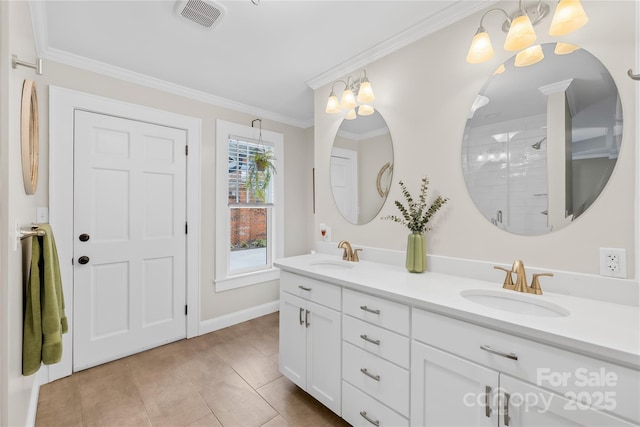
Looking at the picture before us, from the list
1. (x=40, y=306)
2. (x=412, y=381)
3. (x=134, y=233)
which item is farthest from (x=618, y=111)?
(x=134, y=233)

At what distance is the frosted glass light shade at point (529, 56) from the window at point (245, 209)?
2.48 m

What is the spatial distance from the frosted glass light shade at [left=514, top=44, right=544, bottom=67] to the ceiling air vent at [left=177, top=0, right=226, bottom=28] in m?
1.69

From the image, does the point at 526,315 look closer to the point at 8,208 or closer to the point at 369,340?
the point at 369,340

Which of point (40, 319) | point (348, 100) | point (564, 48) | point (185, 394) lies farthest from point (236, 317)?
point (564, 48)

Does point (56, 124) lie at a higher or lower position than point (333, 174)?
higher

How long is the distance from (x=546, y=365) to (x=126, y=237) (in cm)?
288

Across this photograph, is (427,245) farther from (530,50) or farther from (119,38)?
(119,38)

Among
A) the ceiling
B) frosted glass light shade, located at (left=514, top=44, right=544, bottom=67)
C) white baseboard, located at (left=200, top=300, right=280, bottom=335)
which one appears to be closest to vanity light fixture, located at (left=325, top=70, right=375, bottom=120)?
the ceiling

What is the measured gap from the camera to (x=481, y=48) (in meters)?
1.40

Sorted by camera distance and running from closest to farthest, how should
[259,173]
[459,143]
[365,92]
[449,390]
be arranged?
[449,390] < [459,143] < [365,92] < [259,173]

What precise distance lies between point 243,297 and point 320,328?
5.68ft

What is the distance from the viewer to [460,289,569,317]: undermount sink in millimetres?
1162

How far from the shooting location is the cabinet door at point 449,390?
1023 millimetres

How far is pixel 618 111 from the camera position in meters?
1.17
